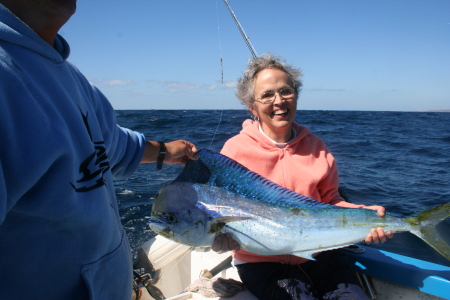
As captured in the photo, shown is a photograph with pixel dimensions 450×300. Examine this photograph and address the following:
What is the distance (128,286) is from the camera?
4.54 ft

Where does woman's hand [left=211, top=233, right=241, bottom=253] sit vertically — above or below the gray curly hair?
below

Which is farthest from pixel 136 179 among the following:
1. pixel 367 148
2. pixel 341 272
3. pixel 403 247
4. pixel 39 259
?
pixel 367 148

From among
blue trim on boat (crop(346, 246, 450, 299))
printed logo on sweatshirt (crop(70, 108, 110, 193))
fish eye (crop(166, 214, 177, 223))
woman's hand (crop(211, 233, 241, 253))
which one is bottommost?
blue trim on boat (crop(346, 246, 450, 299))

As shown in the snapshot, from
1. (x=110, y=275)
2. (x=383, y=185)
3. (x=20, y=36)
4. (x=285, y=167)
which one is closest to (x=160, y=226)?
(x=110, y=275)

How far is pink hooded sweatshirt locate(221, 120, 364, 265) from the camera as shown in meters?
2.21

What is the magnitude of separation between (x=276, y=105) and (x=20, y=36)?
1640 mm

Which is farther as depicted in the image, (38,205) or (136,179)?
(136,179)

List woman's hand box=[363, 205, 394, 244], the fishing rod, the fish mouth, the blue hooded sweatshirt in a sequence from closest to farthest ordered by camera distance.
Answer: the blue hooded sweatshirt < the fish mouth < woman's hand box=[363, 205, 394, 244] < the fishing rod

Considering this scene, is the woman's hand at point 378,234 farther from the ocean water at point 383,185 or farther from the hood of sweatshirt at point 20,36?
the ocean water at point 383,185

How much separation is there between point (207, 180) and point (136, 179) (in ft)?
19.8

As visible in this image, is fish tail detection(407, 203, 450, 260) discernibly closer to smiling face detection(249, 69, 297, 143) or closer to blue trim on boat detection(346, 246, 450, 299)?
blue trim on boat detection(346, 246, 450, 299)

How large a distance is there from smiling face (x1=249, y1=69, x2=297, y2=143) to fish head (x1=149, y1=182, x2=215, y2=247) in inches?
34.4

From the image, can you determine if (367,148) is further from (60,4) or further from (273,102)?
(60,4)

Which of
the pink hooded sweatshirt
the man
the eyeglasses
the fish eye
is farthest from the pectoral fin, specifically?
the eyeglasses
